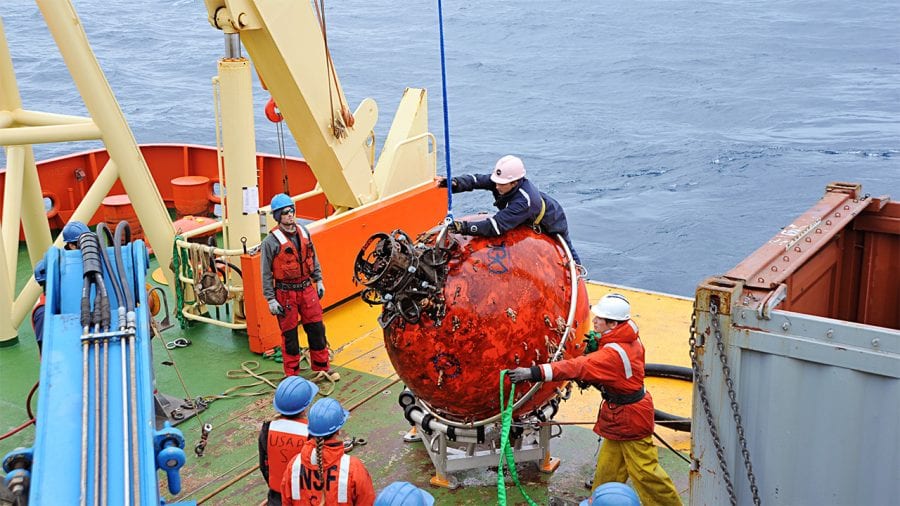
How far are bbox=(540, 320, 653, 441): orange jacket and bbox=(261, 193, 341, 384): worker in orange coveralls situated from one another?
118 inches

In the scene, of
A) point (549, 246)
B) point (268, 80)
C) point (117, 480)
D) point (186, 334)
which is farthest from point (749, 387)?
point (186, 334)

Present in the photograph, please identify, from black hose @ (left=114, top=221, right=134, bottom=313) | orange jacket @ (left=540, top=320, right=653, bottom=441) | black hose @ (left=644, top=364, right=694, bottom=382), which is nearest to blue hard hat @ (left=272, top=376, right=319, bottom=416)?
black hose @ (left=114, top=221, right=134, bottom=313)

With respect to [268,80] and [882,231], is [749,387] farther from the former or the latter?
[268,80]

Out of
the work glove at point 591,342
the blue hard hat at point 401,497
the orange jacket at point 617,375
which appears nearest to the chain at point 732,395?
the orange jacket at point 617,375

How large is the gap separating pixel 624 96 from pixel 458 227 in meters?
28.0

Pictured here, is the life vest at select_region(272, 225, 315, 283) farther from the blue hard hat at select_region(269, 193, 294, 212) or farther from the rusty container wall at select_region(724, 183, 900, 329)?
the rusty container wall at select_region(724, 183, 900, 329)

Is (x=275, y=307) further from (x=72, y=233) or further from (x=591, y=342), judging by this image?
(x=591, y=342)

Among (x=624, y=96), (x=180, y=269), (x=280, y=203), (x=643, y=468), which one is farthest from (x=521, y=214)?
(x=624, y=96)

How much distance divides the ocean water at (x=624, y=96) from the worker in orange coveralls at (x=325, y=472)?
12137mm

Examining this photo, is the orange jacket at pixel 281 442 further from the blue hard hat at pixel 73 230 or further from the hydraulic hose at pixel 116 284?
the blue hard hat at pixel 73 230

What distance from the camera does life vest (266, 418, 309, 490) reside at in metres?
4.94

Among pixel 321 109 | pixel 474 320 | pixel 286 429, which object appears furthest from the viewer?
pixel 321 109

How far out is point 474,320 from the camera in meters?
5.79

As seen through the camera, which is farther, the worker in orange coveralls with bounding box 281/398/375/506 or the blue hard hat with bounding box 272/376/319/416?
the blue hard hat with bounding box 272/376/319/416
